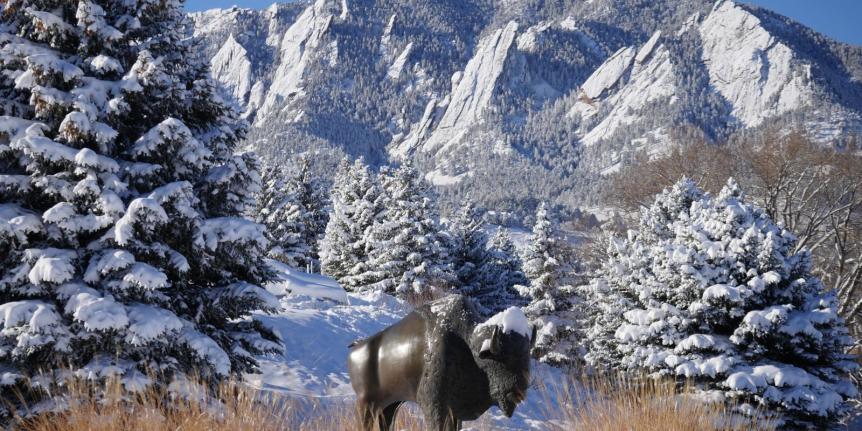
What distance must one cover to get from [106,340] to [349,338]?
29.2 ft

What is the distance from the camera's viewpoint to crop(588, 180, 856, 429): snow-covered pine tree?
9.55 meters

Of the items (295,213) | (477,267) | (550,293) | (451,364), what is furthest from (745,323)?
(295,213)

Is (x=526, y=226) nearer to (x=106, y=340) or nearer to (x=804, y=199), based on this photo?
(x=804, y=199)

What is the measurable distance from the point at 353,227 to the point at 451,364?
2707 cm

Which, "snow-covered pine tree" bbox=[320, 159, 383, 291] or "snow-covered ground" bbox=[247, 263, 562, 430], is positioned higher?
"snow-covered pine tree" bbox=[320, 159, 383, 291]

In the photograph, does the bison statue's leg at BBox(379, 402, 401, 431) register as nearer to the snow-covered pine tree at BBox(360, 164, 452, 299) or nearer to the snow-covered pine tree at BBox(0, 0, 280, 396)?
the snow-covered pine tree at BBox(0, 0, 280, 396)

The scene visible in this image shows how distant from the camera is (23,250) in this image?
19.6 ft

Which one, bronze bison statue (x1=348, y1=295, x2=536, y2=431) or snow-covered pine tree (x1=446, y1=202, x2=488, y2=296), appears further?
snow-covered pine tree (x1=446, y1=202, x2=488, y2=296)

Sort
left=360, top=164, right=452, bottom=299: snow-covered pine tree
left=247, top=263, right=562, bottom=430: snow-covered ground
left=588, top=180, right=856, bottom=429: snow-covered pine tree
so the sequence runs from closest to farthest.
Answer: left=588, top=180, right=856, bottom=429: snow-covered pine tree → left=247, top=263, right=562, bottom=430: snow-covered ground → left=360, top=164, right=452, bottom=299: snow-covered pine tree

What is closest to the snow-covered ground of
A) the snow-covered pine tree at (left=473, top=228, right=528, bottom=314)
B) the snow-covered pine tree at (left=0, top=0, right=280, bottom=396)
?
the snow-covered pine tree at (left=0, top=0, right=280, bottom=396)

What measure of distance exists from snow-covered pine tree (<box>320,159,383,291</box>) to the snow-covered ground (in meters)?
6.86

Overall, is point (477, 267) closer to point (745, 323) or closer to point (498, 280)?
point (498, 280)

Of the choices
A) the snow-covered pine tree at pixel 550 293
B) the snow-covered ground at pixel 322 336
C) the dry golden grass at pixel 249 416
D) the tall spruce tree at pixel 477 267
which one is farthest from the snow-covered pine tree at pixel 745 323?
the tall spruce tree at pixel 477 267

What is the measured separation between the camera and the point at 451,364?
298cm
